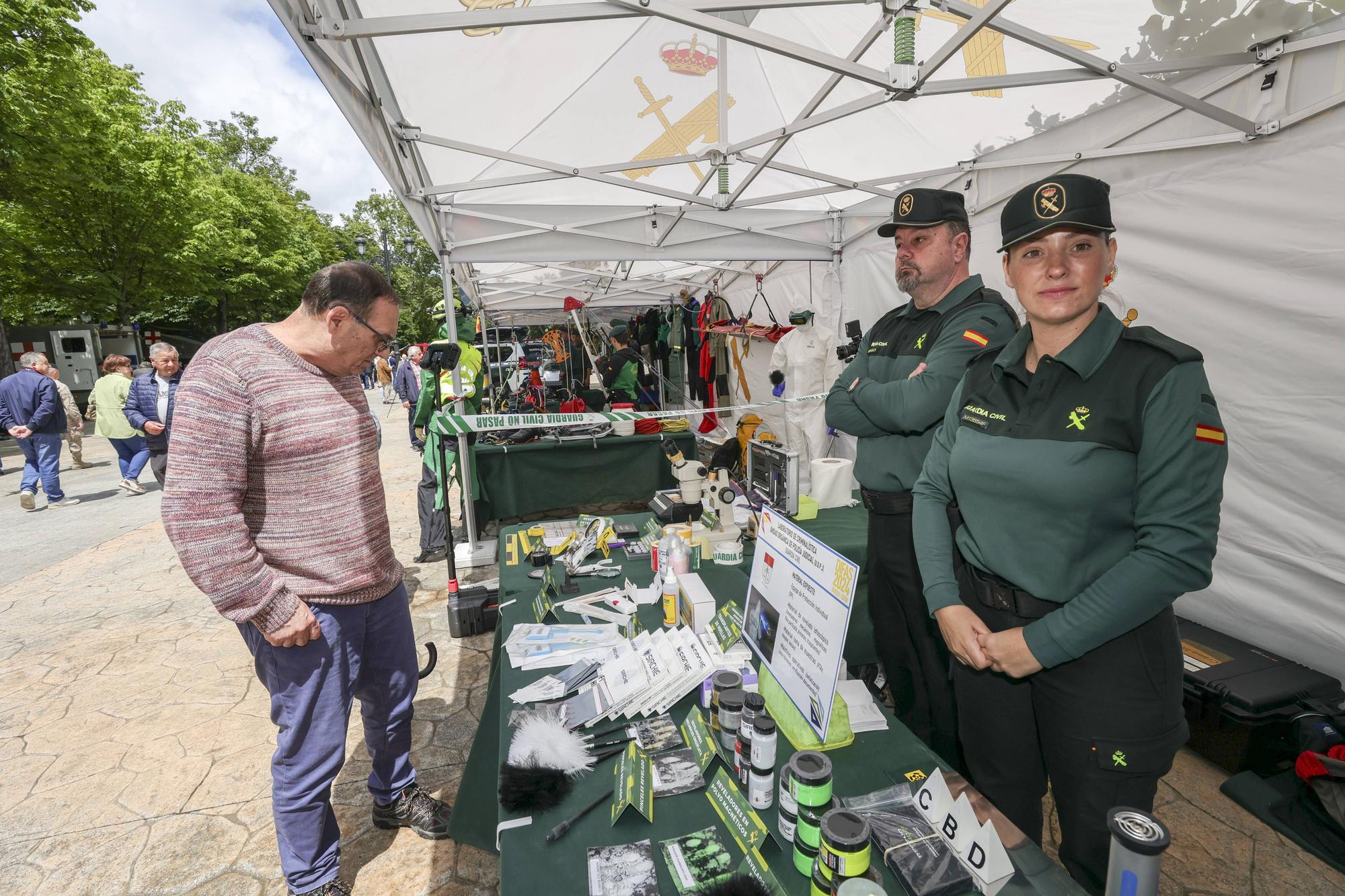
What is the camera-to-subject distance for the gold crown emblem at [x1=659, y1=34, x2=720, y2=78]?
10.5ft

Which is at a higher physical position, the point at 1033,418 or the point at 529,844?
the point at 1033,418

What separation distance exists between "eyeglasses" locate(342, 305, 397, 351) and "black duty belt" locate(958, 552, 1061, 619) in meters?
1.81

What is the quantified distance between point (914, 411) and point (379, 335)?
173 centimetres

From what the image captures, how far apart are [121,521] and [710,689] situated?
820 cm

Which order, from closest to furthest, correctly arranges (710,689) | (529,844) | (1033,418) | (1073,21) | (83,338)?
(529,844)
(1033,418)
(710,689)
(1073,21)
(83,338)

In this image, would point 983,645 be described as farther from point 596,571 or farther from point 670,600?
point 596,571

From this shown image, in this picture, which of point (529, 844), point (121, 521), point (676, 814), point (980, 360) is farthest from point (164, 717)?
point (121, 521)

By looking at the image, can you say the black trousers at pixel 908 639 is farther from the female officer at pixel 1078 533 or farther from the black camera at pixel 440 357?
the black camera at pixel 440 357

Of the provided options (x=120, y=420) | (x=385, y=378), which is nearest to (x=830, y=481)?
(x=120, y=420)

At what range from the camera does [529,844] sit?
3.59ft

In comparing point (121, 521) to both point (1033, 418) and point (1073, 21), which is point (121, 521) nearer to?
point (1033, 418)

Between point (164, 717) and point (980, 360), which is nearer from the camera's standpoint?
point (980, 360)

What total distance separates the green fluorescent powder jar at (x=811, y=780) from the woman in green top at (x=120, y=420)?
8563mm

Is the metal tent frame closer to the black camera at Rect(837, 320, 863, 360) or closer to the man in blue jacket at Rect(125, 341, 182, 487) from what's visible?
the black camera at Rect(837, 320, 863, 360)
